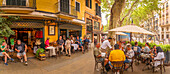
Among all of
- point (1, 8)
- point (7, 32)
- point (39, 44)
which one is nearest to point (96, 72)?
point (39, 44)

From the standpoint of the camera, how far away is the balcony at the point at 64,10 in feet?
32.5

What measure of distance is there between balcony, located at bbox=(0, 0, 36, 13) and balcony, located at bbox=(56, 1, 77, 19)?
7.66 feet

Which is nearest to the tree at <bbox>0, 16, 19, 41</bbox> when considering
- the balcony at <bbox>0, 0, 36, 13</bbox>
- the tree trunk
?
the balcony at <bbox>0, 0, 36, 13</bbox>

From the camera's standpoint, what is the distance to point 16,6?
7.52 meters

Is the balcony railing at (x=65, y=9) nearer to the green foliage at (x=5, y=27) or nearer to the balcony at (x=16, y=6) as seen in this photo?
the balcony at (x=16, y=6)

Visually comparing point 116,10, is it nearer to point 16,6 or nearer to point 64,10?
point 64,10

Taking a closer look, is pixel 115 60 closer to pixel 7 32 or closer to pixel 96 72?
pixel 96 72

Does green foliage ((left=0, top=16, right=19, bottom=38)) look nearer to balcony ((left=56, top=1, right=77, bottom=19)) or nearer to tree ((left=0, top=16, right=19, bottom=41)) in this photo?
tree ((left=0, top=16, right=19, bottom=41))

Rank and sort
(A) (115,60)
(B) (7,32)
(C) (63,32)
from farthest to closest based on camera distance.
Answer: (C) (63,32) → (B) (7,32) → (A) (115,60)

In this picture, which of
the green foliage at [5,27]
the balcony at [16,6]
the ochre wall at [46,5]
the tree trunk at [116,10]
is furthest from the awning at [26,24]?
the tree trunk at [116,10]

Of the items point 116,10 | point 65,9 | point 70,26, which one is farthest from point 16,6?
point 116,10

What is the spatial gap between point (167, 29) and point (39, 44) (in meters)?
51.1

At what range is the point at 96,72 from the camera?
532cm

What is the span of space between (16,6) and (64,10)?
4306 mm
